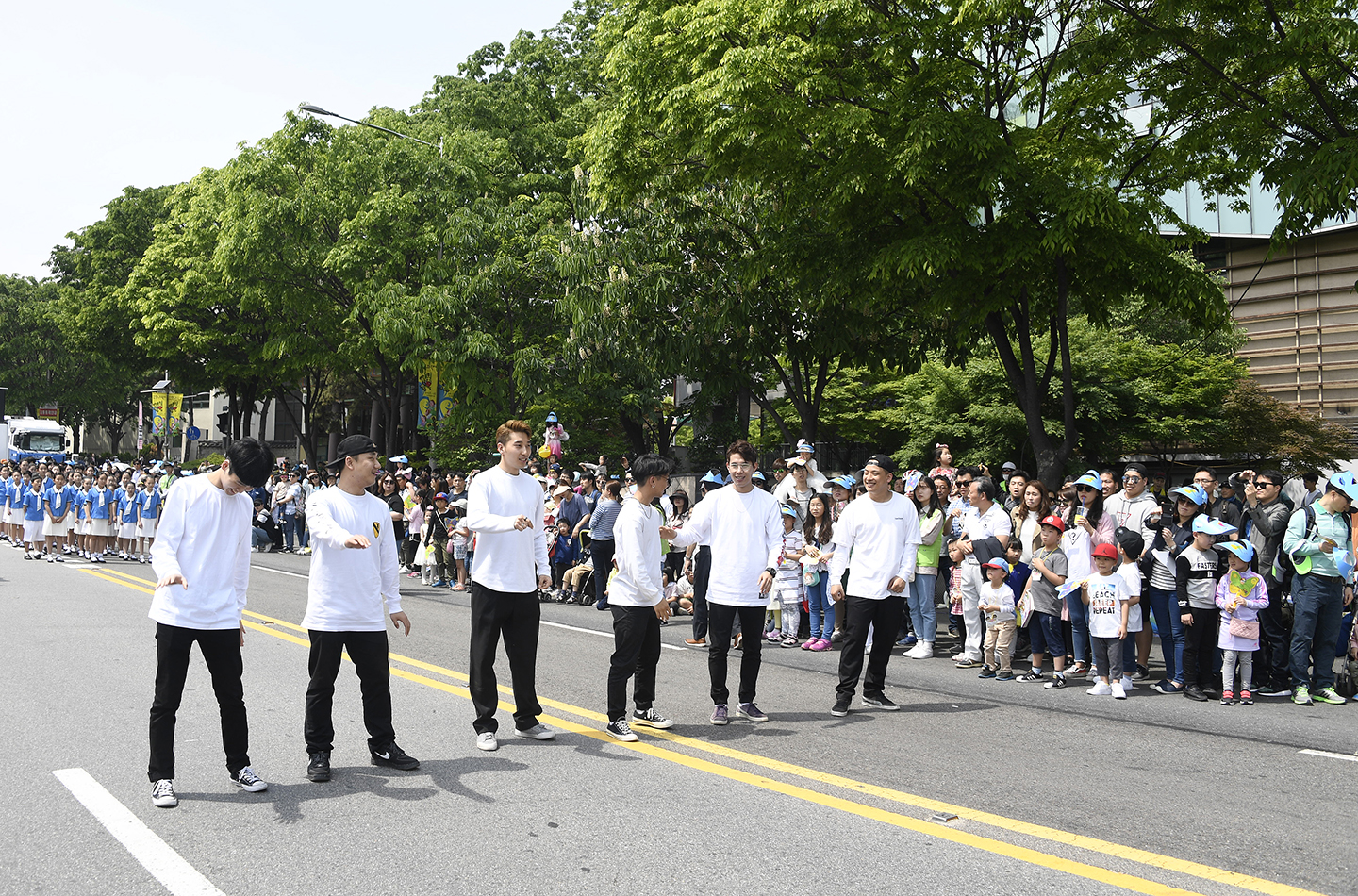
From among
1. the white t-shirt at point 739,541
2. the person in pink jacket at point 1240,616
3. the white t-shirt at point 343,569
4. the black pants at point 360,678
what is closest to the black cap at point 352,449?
the white t-shirt at point 343,569

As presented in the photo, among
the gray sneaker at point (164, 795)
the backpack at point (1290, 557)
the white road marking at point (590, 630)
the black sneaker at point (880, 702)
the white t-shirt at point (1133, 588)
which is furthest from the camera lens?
the white road marking at point (590, 630)

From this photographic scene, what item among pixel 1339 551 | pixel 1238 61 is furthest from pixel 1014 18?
pixel 1339 551

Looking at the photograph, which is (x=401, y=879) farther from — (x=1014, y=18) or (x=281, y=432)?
(x=281, y=432)

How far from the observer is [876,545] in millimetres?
8000

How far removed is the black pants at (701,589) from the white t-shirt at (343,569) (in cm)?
596

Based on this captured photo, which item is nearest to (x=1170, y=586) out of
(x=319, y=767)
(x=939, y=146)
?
(x=939, y=146)

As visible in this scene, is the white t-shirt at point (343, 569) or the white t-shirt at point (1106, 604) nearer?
the white t-shirt at point (343, 569)

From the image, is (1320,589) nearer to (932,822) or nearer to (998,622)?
(998,622)

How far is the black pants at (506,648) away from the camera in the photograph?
664cm

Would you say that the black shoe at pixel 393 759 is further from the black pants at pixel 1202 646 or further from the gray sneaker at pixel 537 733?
the black pants at pixel 1202 646

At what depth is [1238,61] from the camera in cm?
1334

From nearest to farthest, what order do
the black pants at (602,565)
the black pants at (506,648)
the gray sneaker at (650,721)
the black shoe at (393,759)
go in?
the black shoe at (393,759), the black pants at (506,648), the gray sneaker at (650,721), the black pants at (602,565)

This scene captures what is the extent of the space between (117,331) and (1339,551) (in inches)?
1752

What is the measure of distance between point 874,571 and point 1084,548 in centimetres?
268
